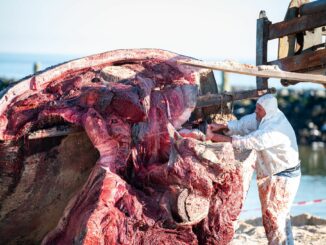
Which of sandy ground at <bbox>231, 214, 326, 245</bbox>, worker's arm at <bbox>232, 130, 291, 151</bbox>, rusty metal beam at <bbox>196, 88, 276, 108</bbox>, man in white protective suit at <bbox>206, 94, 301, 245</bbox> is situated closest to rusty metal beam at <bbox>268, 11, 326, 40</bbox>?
rusty metal beam at <bbox>196, 88, 276, 108</bbox>

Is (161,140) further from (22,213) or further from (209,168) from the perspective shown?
(22,213)

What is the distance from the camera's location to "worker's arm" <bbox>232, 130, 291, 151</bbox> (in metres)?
7.00

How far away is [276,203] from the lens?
7477 mm

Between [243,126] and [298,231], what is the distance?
3121 mm

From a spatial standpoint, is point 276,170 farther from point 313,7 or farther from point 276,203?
point 313,7

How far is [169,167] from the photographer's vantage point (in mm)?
6285

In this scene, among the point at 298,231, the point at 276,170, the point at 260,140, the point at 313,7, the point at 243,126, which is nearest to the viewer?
the point at 260,140

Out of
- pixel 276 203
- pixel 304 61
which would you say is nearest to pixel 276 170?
pixel 276 203

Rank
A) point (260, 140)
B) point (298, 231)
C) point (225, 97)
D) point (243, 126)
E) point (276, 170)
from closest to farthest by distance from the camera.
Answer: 1. point (260, 140)
2. point (276, 170)
3. point (225, 97)
4. point (243, 126)
5. point (298, 231)

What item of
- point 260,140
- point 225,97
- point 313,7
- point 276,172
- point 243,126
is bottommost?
point 276,172

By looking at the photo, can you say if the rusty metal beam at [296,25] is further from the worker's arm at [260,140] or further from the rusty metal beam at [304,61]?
the worker's arm at [260,140]

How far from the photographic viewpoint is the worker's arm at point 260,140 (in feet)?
23.0

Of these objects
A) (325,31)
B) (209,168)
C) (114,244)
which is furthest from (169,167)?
(325,31)

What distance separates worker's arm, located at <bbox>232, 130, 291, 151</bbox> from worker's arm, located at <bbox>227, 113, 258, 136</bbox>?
1.39 feet
